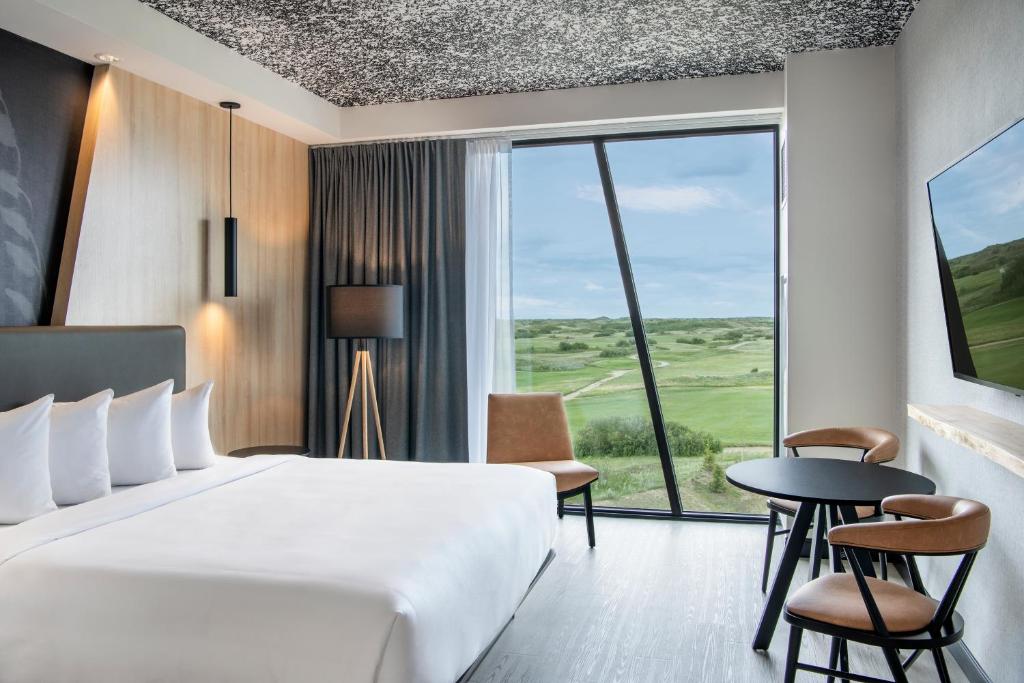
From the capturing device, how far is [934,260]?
3.57 metres

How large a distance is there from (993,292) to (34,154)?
4.06 m

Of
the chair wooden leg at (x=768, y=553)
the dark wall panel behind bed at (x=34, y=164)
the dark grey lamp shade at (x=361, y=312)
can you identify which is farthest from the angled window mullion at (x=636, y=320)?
the dark wall panel behind bed at (x=34, y=164)

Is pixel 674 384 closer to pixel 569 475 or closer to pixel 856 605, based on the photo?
pixel 569 475

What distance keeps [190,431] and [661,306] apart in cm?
444

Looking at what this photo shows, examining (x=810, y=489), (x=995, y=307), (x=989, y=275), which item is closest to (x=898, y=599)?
(x=810, y=489)

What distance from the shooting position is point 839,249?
4.52m

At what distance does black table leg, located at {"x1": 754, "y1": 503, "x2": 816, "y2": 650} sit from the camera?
3.16 meters

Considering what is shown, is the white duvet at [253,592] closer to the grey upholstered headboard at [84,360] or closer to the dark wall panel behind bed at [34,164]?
the grey upholstered headboard at [84,360]

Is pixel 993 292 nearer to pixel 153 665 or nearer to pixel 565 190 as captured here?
pixel 153 665

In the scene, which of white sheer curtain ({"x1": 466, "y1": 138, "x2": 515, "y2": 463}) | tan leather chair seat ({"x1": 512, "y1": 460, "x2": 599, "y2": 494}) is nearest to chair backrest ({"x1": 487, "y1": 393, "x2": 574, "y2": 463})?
tan leather chair seat ({"x1": 512, "y1": 460, "x2": 599, "y2": 494})

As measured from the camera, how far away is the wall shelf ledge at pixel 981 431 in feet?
7.03

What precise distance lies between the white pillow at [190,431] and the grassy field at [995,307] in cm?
339

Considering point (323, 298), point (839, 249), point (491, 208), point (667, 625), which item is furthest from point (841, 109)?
point (323, 298)

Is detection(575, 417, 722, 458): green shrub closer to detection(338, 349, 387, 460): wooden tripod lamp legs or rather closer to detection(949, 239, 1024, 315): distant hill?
detection(338, 349, 387, 460): wooden tripod lamp legs
